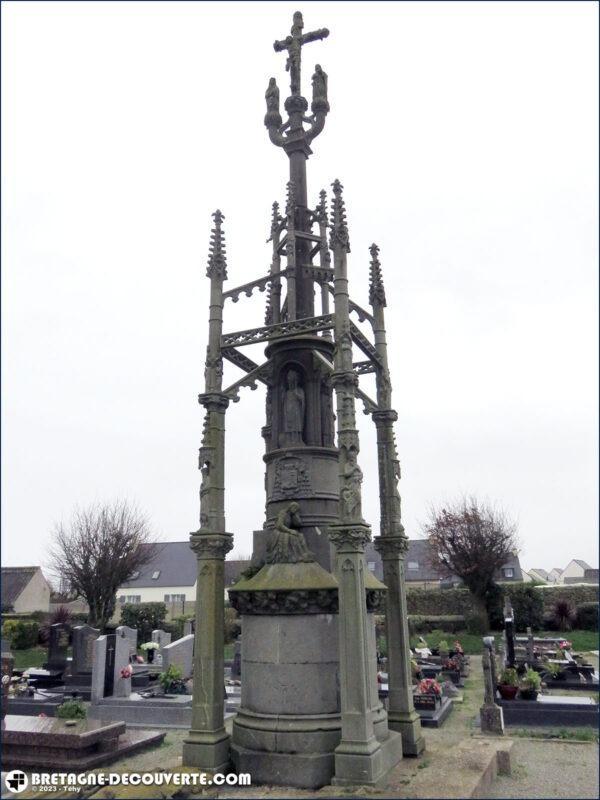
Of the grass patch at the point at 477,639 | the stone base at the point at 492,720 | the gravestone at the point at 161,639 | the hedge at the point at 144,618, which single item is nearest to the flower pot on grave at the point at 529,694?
the stone base at the point at 492,720

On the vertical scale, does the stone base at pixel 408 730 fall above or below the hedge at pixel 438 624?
above

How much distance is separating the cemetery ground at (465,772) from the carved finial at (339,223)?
7951mm

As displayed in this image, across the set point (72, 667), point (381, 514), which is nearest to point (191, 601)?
point (72, 667)

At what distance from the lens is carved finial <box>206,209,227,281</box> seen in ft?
37.3

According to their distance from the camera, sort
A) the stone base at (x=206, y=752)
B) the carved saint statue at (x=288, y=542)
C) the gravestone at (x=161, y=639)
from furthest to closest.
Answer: the gravestone at (x=161, y=639) → the carved saint statue at (x=288, y=542) → the stone base at (x=206, y=752)

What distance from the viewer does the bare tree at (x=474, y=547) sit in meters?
36.8

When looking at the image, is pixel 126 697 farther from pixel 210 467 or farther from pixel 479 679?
pixel 479 679

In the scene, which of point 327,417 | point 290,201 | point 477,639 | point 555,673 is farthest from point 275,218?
point 477,639

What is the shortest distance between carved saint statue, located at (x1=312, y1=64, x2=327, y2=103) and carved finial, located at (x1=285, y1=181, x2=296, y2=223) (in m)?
1.90

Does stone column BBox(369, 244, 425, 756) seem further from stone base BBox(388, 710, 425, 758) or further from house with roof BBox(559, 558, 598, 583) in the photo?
house with roof BBox(559, 558, 598, 583)

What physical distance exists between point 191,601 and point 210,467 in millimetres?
46299

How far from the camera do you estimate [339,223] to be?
10312mm

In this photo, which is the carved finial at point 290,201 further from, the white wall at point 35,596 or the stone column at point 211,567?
the white wall at point 35,596

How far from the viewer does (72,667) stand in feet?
73.0
